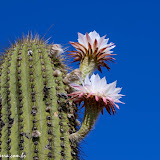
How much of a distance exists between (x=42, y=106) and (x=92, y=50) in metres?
0.69

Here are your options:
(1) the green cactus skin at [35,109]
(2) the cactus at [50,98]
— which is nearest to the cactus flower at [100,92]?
(2) the cactus at [50,98]

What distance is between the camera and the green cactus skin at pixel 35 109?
2.58 m

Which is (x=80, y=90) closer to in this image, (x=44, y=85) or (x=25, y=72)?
(x=44, y=85)

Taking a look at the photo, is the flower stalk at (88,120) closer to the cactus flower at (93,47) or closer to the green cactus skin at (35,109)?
the green cactus skin at (35,109)

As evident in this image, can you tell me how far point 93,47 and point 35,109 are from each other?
0.77 metres

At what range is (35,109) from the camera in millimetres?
2701

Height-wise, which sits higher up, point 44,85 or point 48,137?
point 44,85

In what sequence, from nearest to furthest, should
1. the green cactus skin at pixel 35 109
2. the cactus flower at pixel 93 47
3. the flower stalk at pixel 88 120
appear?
the green cactus skin at pixel 35 109 → the flower stalk at pixel 88 120 → the cactus flower at pixel 93 47

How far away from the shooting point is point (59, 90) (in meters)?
2.84

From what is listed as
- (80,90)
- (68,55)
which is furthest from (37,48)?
(80,90)

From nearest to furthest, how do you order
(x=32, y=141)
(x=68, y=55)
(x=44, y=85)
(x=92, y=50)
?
(x=32, y=141), (x=44, y=85), (x=92, y=50), (x=68, y=55)

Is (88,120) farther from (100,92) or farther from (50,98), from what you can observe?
(50,98)

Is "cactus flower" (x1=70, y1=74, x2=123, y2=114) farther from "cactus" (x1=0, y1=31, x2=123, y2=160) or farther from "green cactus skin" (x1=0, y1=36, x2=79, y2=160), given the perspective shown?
"green cactus skin" (x1=0, y1=36, x2=79, y2=160)

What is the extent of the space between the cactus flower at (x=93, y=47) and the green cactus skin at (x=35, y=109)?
0.25 metres
